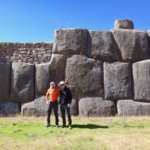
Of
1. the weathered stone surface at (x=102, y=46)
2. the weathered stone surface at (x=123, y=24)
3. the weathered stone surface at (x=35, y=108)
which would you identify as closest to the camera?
the weathered stone surface at (x=35, y=108)

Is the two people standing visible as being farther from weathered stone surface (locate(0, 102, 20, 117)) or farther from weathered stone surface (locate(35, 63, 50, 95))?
weathered stone surface (locate(0, 102, 20, 117))

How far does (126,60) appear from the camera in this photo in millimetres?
16656

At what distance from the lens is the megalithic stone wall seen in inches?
635

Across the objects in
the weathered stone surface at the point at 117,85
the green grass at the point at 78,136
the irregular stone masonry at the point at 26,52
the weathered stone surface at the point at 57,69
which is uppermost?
the irregular stone masonry at the point at 26,52

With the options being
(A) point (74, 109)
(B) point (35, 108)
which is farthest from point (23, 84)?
(A) point (74, 109)

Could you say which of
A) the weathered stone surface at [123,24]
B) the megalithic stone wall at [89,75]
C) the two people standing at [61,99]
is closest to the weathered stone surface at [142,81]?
the megalithic stone wall at [89,75]

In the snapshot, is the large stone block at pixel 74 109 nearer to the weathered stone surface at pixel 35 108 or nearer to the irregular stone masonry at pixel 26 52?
the weathered stone surface at pixel 35 108

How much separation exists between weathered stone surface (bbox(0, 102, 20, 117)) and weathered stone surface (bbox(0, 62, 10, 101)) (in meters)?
0.30

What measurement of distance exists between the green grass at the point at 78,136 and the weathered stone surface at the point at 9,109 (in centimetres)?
317

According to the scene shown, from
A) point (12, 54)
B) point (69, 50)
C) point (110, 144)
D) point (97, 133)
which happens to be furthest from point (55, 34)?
point (110, 144)

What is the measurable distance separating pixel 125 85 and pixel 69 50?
2895 millimetres

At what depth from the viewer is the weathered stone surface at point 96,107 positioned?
52.5ft

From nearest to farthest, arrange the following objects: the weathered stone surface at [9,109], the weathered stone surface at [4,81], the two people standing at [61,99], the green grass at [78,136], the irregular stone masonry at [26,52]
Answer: the green grass at [78,136] → the two people standing at [61,99] → the weathered stone surface at [9,109] → the weathered stone surface at [4,81] → the irregular stone masonry at [26,52]

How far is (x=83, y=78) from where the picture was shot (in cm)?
1623
